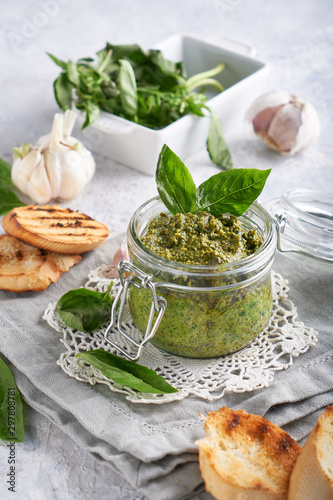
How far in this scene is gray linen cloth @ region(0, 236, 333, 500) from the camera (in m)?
1.43

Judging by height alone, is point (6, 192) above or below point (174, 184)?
below

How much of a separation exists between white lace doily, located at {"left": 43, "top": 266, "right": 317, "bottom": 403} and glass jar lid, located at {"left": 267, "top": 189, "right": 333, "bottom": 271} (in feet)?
0.66

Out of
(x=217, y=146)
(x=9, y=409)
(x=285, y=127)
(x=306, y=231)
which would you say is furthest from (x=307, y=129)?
(x=9, y=409)

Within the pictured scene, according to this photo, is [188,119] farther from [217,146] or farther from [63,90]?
[63,90]

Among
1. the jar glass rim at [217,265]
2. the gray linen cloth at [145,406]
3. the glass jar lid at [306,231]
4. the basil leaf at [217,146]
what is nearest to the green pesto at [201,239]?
the jar glass rim at [217,265]

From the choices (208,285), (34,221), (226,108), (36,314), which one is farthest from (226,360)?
(226,108)

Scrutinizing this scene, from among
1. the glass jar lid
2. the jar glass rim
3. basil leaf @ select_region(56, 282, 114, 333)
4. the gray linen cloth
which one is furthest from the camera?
the glass jar lid

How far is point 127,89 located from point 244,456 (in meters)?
1.96

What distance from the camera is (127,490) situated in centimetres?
145

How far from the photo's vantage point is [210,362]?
1737 millimetres

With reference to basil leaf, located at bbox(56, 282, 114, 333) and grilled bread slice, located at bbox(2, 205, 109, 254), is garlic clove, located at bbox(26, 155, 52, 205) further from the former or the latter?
basil leaf, located at bbox(56, 282, 114, 333)

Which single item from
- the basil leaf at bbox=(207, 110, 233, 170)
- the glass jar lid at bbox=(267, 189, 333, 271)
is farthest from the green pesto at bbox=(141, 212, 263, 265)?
the basil leaf at bbox=(207, 110, 233, 170)

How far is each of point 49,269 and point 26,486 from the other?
82 centimetres

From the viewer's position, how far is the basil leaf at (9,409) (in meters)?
1.55
